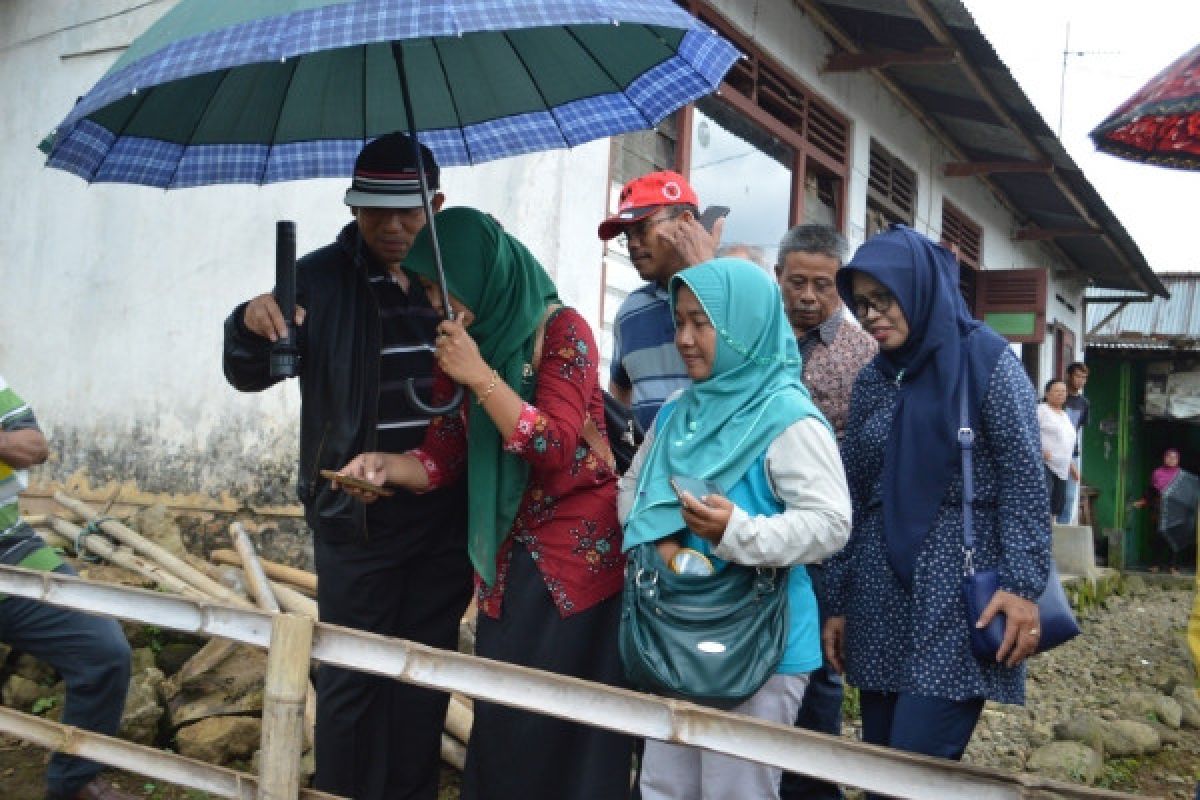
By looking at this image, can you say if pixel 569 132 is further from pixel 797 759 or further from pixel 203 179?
pixel 797 759

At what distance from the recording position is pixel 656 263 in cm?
299

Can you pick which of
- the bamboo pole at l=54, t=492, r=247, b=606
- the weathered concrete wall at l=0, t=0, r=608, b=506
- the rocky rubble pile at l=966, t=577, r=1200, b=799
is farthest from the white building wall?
the rocky rubble pile at l=966, t=577, r=1200, b=799

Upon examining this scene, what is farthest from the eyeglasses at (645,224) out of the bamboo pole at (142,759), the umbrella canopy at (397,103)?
the bamboo pole at (142,759)

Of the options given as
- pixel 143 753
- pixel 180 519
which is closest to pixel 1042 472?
pixel 143 753

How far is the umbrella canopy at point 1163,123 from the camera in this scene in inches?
97.3

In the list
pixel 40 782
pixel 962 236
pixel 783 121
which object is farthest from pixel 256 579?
pixel 962 236

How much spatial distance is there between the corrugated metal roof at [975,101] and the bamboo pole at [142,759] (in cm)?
569

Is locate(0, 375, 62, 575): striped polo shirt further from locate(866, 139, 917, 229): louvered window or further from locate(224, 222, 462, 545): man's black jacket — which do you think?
locate(866, 139, 917, 229): louvered window

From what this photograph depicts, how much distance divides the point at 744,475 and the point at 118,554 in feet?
13.5

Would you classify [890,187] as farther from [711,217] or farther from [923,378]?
[923,378]

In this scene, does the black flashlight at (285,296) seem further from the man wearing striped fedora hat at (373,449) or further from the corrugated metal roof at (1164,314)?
the corrugated metal roof at (1164,314)

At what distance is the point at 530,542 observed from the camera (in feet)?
7.60

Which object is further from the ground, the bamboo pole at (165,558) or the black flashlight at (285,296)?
the black flashlight at (285,296)

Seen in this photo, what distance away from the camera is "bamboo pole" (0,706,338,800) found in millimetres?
2168
